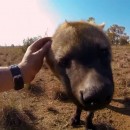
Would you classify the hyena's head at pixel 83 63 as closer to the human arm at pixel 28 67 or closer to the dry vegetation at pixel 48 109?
the human arm at pixel 28 67

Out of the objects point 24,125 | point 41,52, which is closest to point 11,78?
point 41,52

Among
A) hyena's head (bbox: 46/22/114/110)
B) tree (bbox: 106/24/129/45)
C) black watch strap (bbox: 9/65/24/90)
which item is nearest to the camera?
hyena's head (bbox: 46/22/114/110)

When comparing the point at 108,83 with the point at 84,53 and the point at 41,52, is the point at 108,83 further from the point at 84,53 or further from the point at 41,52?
the point at 41,52

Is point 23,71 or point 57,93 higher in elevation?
point 23,71

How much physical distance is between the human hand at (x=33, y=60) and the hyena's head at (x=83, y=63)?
20cm

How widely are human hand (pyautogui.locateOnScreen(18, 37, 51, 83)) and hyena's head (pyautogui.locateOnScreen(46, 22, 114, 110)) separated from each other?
7.8 inches

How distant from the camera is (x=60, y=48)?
480cm

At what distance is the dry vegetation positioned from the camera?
741cm

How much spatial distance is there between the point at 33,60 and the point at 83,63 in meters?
0.62

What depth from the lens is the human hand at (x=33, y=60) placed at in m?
4.37

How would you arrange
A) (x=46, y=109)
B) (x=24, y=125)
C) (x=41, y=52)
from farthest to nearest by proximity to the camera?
1. (x=46, y=109)
2. (x=24, y=125)
3. (x=41, y=52)

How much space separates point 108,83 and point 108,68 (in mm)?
588

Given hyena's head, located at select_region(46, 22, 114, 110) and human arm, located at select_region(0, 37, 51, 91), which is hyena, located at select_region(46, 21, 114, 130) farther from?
human arm, located at select_region(0, 37, 51, 91)

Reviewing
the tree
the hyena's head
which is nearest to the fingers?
the hyena's head
